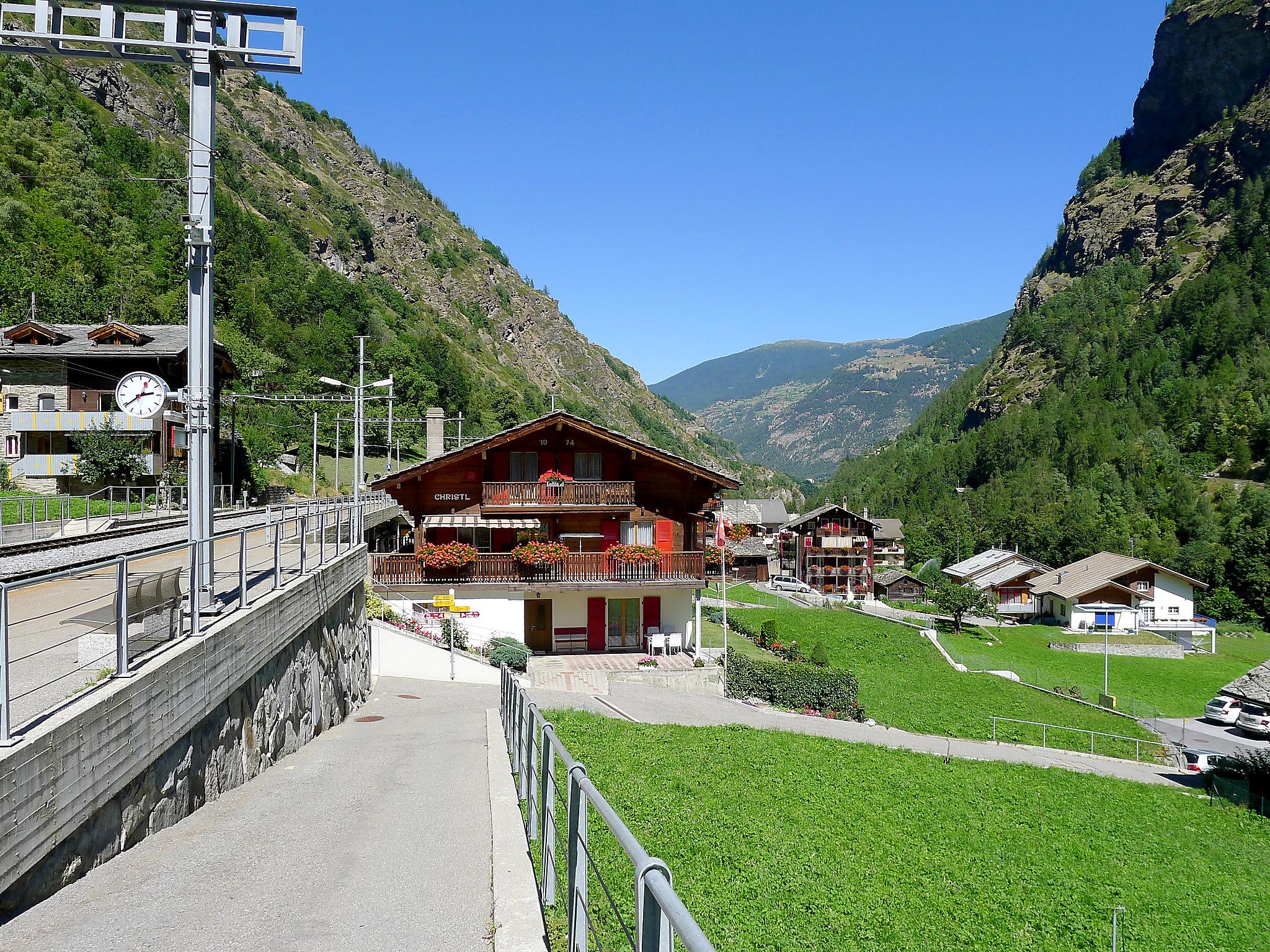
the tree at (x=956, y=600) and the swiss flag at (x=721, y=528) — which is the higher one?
the swiss flag at (x=721, y=528)

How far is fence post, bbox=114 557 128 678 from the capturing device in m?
6.13

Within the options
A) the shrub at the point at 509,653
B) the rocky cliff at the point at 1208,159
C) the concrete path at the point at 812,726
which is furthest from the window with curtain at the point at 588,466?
the rocky cliff at the point at 1208,159

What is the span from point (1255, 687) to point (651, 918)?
31.3 meters

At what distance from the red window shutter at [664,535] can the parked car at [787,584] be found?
49003mm

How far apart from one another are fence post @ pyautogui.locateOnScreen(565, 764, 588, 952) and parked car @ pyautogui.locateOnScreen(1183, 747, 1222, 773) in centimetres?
2630

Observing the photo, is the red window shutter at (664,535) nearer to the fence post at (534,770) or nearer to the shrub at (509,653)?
the shrub at (509,653)

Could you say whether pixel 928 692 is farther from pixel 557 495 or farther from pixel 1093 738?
pixel 557 495

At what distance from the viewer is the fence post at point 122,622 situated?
20.1ft

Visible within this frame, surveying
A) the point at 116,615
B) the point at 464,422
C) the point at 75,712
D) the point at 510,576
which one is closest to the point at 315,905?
the point at 75,712

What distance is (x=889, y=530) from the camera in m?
135

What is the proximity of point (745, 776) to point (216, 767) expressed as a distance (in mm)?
8138

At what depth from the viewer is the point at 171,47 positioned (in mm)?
8992

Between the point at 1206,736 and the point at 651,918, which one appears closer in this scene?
the point at 651,918

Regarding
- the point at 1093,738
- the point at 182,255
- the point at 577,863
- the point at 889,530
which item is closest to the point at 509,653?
the point at 1093,738
